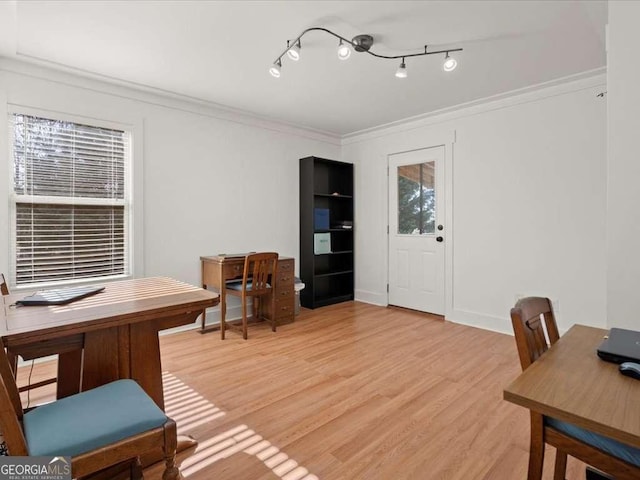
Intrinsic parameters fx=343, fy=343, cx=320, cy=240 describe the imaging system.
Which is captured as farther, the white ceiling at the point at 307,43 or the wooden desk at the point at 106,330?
the white ceiling at the point at 307,43

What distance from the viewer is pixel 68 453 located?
1052 mm

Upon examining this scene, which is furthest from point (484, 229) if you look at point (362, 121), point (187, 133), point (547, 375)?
point (187, 133)

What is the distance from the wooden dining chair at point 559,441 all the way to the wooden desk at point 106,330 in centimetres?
139

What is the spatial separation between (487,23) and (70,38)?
115 inches

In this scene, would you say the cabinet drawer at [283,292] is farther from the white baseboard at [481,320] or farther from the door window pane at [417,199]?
the white baseboard at [481,320]

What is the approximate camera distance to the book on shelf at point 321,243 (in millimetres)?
4754

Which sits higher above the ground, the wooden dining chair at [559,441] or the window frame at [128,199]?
the window frame at [128,199]

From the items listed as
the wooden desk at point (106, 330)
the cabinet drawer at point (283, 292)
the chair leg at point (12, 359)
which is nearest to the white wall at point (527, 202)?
the cabinet drawer at point (283, 292)

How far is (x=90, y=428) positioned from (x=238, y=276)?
2.51 metres

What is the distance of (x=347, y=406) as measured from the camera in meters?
2.19

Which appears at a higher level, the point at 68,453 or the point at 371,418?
the point at 68,453

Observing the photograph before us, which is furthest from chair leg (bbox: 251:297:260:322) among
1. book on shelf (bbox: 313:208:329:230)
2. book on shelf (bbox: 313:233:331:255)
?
book on shelf (bbox: 313:208:329:230)

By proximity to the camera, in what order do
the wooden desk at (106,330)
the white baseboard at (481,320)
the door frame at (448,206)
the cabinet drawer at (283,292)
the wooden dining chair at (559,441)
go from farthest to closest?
the door frame at (448,206) < the cabinet drawer at (283,292) < the white baseboard at (481,320) < the wooden desk at (106,330) < the wooden dining chair at (559,441)

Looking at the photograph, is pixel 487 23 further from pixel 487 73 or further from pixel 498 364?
pixel 498 364
